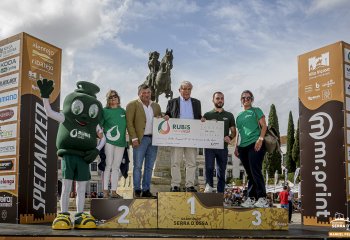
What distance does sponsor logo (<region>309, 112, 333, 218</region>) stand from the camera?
9.73 meters

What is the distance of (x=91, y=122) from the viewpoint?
7523 mm

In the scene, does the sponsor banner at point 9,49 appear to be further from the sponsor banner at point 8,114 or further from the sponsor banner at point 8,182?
the sponsor banner at point 8,182

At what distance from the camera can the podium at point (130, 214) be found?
7289 mm

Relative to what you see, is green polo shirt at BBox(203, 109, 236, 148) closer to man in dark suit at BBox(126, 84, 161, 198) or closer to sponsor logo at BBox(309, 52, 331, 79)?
man in dark suit at BBox(126, 84, 161, 198)

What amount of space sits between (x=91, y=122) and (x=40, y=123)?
11.0 feet

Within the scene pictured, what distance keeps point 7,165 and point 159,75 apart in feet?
52.8

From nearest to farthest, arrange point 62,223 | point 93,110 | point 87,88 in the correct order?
1. point 62,223
2. point 93,110
3. point 87,88

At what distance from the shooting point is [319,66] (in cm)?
1020

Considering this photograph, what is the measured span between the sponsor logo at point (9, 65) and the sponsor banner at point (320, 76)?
21.4 ft

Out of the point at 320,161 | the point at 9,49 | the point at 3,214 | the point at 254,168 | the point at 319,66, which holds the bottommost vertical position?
the point at 3,214

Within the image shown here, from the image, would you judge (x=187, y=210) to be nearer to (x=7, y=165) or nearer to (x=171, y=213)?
(x=171, y=213)

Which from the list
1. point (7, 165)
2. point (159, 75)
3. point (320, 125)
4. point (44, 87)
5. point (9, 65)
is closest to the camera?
point (44, 87)

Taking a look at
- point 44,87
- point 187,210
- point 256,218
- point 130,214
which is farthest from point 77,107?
point 256,218

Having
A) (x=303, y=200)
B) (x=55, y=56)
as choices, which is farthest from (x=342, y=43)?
(x=55, y=56)
